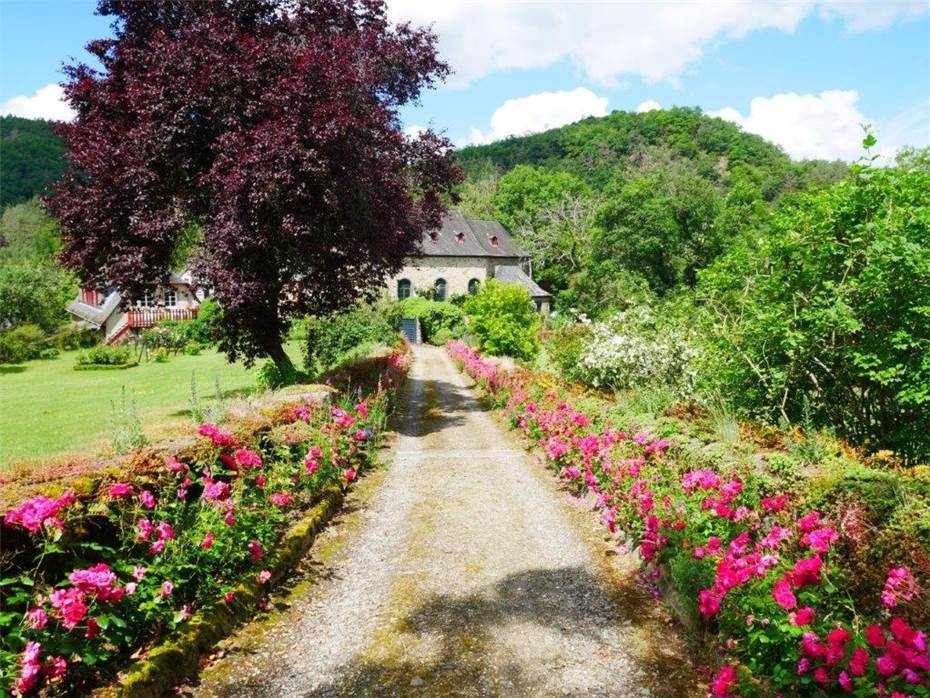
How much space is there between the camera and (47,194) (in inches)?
501

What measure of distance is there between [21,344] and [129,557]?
117ft

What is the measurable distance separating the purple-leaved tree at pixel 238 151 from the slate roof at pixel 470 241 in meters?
37.7

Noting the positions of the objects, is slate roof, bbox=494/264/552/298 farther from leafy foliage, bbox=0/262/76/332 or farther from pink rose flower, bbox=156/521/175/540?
pink rose flower, bbox=156/521/175/540

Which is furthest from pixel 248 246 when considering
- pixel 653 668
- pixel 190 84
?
pixel 653 668

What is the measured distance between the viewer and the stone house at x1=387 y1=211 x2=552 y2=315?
51.3 metres

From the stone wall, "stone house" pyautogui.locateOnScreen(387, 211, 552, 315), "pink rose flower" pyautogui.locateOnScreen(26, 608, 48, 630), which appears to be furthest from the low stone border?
the stone wall

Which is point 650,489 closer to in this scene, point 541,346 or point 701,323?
point 701,323

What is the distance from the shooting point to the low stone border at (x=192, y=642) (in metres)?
3.79

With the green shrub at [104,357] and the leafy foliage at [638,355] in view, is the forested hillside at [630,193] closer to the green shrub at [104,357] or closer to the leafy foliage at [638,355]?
the leafy foliage at [638,355]

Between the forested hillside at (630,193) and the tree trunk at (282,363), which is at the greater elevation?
the forested hillside at (630,193)

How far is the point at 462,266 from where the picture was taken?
5275cm

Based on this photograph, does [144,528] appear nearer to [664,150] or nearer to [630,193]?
[630,193]

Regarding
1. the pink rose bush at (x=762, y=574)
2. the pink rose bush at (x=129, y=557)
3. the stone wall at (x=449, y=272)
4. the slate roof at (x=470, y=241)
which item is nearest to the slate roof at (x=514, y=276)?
the stone wall at (x=449, y=272)

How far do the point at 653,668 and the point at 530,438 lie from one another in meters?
7.62
